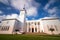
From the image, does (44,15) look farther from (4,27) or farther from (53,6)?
(4,27)

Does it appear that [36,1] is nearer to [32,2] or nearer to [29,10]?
[32,2]

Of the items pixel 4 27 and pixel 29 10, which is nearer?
pixel 29 10

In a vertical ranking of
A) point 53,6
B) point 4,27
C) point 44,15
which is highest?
point 53,6

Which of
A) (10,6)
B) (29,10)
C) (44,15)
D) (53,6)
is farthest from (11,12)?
(53,6)

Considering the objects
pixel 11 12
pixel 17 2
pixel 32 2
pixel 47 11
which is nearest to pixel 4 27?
pixel 11 12

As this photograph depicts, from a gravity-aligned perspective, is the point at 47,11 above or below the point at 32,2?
below

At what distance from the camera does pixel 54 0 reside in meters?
4.95

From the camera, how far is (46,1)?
194 inches

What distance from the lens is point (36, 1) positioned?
4.94 m

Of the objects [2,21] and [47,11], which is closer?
[47,11]

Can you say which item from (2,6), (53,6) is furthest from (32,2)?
(2,6)

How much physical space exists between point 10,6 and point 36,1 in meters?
1.25

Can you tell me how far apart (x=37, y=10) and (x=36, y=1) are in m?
0.42

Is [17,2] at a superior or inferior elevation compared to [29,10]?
superior
